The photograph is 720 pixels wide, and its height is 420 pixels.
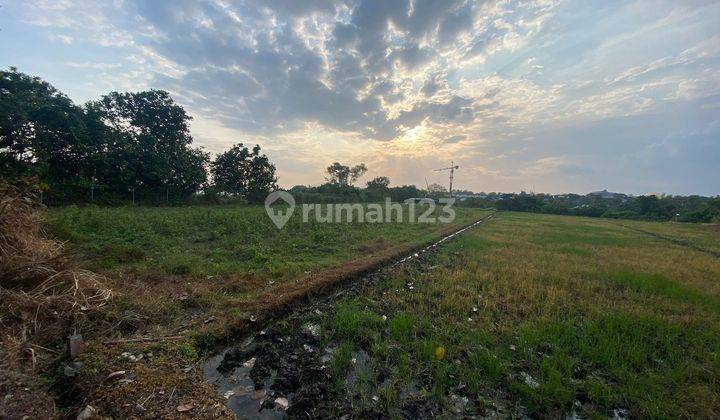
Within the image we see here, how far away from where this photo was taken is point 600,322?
5.21 meters

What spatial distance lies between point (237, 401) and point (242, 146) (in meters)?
36.2

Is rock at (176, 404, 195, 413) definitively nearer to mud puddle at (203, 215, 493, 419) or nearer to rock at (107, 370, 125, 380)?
mud puddle at (203, 215, 493, 419)

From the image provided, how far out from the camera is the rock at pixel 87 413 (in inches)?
100

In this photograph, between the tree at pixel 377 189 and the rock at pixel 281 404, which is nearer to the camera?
the rock at pixel 281 404

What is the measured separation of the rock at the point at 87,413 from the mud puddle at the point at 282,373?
1.08m

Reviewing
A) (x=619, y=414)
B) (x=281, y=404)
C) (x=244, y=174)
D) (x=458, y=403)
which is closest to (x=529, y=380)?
(x=619, y=414)

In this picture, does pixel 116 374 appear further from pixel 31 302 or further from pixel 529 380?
pixel 529 380

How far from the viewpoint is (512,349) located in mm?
4316

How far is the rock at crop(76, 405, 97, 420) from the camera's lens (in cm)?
255

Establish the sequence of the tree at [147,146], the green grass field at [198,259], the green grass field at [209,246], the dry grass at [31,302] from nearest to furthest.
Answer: the dry grass at [31,302] → the green grass field at [198,259] → the green grass field at [209,246] → the tree at [147,146]

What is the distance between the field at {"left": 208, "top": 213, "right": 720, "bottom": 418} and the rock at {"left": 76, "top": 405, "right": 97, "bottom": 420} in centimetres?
149

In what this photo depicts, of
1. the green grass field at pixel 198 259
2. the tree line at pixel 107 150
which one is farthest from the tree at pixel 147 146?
the green grass field at pixel 198 259

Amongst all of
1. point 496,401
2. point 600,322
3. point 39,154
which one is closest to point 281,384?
point 496,401

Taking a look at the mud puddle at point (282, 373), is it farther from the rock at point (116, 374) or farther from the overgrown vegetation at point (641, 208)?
the overgrown vegetation at point (641, 208)
